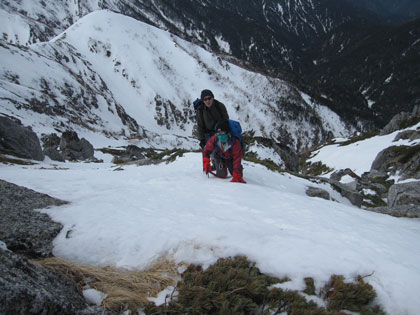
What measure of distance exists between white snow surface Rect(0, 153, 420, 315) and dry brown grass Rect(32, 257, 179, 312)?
203 mm

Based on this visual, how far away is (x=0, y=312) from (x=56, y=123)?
56471 mm

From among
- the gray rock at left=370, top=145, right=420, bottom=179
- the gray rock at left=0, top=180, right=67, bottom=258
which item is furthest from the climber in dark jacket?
the gray rock at left=370, top=145, right=420, bottom=179

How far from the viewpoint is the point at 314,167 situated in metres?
41.8

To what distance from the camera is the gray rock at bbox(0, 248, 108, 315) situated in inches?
69.8

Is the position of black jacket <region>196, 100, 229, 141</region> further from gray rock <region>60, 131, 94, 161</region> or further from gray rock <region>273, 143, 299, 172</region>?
gray rock <region>60, 131, 94, 161</region>

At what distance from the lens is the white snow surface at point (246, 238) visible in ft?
9.66

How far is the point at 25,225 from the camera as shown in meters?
3.59

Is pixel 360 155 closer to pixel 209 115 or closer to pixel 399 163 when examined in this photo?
pixel 399 163

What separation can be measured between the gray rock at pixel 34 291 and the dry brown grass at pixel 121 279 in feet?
0.67

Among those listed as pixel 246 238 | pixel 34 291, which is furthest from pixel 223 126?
pixel 34 291

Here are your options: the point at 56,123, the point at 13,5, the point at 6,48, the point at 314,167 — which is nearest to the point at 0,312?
the point at 314,167

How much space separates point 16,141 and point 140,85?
86.4 metres

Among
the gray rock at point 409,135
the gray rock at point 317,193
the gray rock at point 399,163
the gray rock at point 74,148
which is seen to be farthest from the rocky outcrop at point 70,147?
the gray rock at point 409,135

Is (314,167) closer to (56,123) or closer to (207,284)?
(207,284)
